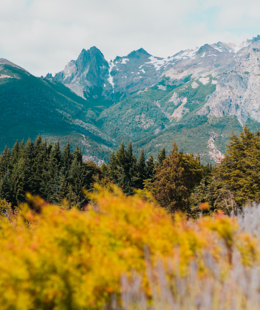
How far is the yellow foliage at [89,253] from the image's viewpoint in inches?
148

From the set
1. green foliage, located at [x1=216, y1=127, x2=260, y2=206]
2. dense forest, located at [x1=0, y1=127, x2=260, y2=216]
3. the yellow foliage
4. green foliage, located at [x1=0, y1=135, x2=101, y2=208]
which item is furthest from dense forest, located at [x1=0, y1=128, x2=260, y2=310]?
green foliage, located at [x1=0, y1=135, x2=101, y2=208]

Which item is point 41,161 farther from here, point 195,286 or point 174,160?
point 195,286

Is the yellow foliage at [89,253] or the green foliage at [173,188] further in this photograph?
the green foliage at [173,188]

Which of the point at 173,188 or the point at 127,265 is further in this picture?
the point at 173,188

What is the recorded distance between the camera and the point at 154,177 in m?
54.9

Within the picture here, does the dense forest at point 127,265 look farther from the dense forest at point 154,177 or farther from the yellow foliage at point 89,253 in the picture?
the dense forest at point 154,177

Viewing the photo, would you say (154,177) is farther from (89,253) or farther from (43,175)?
(89,253)

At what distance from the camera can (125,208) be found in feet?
17.3

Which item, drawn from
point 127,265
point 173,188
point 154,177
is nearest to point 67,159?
point 154,177

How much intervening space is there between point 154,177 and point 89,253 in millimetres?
50974

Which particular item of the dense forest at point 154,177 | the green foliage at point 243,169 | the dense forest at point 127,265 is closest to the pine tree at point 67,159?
the dense forest at point 154,177

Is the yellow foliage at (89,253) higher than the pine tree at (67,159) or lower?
lower

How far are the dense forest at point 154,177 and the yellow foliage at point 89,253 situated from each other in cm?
430

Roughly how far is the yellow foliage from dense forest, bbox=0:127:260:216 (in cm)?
430
